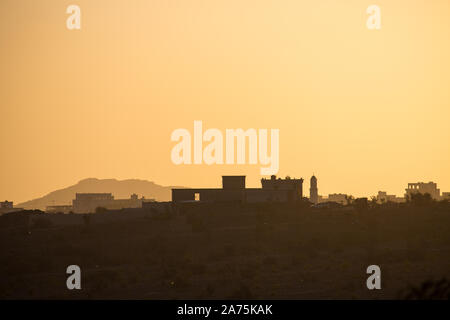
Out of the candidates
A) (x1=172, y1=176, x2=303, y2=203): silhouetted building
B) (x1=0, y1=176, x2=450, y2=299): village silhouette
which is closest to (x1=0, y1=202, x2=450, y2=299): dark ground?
(x1=0, y1=176, x2=450, y2=299): village silhouette

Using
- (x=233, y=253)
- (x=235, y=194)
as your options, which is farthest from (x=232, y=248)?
(x=235, y=194)

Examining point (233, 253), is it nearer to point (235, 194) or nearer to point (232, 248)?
point (232, 248)

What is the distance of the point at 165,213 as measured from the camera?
324 ft

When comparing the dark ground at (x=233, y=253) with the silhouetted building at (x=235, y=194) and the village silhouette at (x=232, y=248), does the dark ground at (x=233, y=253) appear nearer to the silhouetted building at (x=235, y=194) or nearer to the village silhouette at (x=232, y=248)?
the village silhouette at (x=232, y=248)

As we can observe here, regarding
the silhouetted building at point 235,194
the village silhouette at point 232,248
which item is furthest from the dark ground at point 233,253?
the silhouetted building at point 235,194

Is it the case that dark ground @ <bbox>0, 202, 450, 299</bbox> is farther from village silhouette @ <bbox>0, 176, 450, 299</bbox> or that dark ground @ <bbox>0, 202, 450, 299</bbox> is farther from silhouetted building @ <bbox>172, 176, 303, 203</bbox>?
silhouetted building @ <bbox>172, 176, 303, 203</bbox>

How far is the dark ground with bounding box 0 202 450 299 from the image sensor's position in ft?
210

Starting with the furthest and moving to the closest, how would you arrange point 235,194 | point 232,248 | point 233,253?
point 235,194
point 232,248
point 233,253

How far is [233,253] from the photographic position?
80625mm

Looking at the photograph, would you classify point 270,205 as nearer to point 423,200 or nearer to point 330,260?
point 423,200

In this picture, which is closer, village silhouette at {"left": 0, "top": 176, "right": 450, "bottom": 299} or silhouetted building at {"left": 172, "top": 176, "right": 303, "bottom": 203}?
village silhouette at {"left": 0, "top": 176, "right": 450, "bottom": 299}

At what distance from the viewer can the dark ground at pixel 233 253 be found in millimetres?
63906

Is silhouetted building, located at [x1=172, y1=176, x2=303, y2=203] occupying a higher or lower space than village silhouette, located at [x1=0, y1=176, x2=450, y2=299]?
higher

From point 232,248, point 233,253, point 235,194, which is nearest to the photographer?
point 233,253
